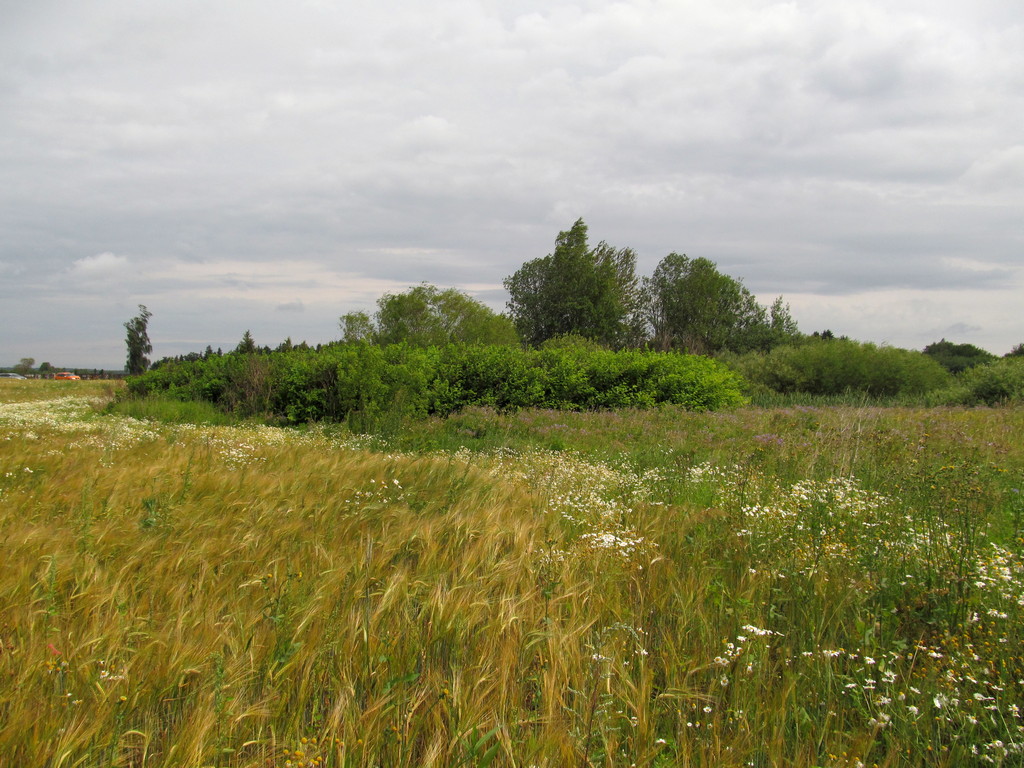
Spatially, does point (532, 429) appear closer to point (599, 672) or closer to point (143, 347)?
point (599, 672)

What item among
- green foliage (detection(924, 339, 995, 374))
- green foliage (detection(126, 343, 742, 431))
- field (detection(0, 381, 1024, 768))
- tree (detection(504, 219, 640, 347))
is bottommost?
field (detection(0, 381, 1024, 768))

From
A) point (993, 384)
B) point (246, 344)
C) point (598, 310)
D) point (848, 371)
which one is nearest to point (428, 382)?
point (246, 344)

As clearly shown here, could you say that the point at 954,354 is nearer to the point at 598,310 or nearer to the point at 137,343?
the point at 598,310

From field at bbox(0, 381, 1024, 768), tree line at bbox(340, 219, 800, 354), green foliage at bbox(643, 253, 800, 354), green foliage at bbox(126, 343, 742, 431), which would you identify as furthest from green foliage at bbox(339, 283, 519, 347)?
field at bbox(0, 381, 1024, 768)

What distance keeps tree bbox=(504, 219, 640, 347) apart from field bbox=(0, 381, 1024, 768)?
150 feet

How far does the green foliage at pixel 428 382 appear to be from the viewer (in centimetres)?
1430

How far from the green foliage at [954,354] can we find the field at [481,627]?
48.5 m

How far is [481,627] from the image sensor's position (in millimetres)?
2436

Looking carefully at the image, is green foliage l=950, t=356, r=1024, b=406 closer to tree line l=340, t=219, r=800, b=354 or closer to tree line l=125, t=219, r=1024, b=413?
tree line l=125, t=219, r=1024, b=413

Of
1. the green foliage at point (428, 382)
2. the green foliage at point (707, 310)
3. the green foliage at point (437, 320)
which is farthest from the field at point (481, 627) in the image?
the green foliage at point (707, 310)

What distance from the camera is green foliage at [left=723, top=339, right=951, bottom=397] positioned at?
103ft

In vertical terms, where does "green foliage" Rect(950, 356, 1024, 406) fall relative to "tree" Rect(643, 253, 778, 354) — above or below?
below

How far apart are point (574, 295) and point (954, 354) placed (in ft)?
102

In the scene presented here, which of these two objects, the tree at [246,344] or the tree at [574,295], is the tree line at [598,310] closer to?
the tree at [574,295]
